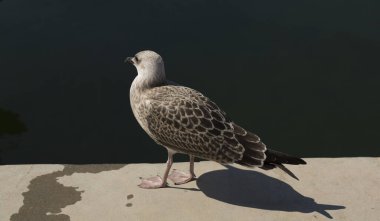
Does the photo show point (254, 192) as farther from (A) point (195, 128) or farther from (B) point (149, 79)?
(B) point (149, 79)

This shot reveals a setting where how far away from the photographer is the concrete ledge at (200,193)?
4863 mm

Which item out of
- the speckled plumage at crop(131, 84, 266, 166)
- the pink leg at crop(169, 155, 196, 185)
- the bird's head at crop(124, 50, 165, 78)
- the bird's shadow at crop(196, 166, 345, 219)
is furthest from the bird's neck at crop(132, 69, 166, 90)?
the bird's shadow at crop(196, 166, 345, 219)

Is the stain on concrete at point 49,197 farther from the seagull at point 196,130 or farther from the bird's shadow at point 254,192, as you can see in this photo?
the bird's shadow at point 254,192

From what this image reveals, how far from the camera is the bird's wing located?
193 inches

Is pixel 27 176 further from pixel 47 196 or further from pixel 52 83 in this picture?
pixel 52 83

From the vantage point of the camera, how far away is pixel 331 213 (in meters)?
4.85

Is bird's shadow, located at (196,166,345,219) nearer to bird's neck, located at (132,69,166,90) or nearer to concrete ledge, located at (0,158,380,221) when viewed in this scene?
concrete ledge, located at (0,158,380,221)

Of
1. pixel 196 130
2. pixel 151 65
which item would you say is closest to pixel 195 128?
pixel 196 130

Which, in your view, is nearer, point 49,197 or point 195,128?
point 195,128

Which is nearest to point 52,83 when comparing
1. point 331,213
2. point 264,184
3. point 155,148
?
point 155,148

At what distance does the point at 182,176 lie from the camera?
5492 millimetres

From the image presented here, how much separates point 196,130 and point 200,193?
75 centimetres

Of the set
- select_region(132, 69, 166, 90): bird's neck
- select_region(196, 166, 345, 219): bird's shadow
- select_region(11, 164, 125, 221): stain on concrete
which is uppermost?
select_region(132, 69, 166, 90): bird's neck

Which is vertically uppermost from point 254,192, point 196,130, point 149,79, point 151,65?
point 151,65
